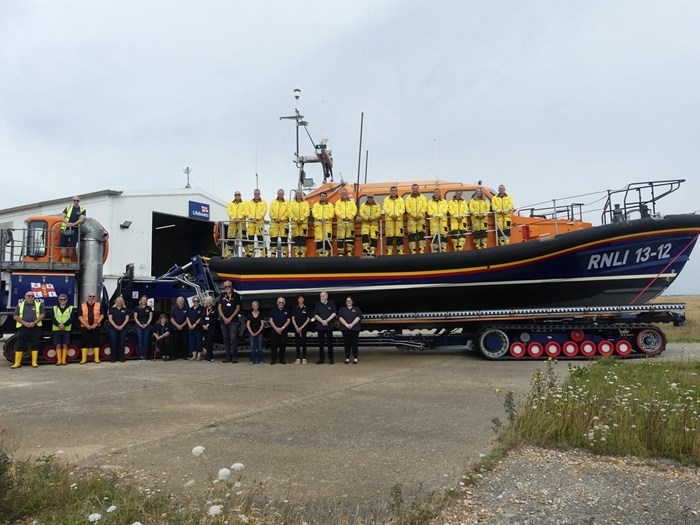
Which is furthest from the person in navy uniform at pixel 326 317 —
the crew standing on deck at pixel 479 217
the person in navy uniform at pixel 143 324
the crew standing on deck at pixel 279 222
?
the person in navy uniform at pixel 143 324

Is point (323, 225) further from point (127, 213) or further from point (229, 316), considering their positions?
point (127, 213)

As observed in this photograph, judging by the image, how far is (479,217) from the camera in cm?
936

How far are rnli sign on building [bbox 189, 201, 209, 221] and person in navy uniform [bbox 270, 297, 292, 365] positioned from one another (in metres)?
7.98

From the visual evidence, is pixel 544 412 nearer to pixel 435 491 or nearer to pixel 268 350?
pixel 435 491

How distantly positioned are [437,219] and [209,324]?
16.5 feet

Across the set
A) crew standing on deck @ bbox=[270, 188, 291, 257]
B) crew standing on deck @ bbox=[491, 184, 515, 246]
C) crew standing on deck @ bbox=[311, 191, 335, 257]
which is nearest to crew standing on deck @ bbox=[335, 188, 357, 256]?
crew standing on deck @ bbox=[311, 191, 335, 257]

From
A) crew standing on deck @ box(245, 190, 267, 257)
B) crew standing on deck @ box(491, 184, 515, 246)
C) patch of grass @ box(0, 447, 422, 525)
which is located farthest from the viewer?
crew standing on deck @ box(245, 190, 267, 257)

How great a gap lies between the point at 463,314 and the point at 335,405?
465 centimetres

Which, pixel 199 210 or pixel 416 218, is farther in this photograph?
pixel 199 210

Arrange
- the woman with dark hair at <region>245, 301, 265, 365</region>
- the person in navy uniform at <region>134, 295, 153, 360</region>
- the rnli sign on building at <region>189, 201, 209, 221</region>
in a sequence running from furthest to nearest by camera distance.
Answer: the rnli sign on building at <region>189, 201, 209, 221</region> < the person in navy uniform at <region>134, 295, 153, 360</region> < the woman with dark hair at <region>245, 301, 265, 365</region>

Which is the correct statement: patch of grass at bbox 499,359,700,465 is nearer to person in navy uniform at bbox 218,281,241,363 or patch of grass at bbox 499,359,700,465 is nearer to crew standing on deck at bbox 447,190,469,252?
crew standing on deck at bbox 447,190,469,252

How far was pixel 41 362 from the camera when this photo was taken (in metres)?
9.99

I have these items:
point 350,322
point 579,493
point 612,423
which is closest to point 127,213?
point 350,322

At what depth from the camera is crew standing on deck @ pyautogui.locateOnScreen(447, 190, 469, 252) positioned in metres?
9.31
